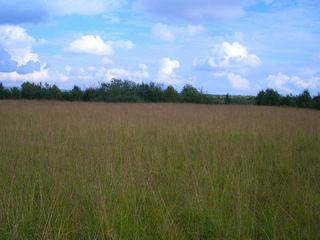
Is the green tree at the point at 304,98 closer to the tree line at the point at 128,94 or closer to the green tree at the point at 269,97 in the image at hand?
the tree line at the point at 128,94

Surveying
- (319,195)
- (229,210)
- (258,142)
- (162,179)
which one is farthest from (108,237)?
(258,142)

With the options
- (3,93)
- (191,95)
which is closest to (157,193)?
(191,95)

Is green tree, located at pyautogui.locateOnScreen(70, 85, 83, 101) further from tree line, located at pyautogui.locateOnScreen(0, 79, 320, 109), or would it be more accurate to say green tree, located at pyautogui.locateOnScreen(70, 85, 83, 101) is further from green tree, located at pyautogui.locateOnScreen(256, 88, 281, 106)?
green tree, located at pyautogui.locateOnScreen(256, 88, 281, 106)

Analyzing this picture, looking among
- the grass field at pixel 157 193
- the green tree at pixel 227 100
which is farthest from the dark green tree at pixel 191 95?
the grass field at pixel 157 193

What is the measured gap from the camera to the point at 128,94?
2925cm

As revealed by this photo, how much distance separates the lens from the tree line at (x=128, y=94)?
27156 millimetres

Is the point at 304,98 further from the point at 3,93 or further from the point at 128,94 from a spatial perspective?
the point at 3,93

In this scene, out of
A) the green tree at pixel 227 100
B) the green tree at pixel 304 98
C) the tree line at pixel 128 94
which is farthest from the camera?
the green tree at pixel 227 100

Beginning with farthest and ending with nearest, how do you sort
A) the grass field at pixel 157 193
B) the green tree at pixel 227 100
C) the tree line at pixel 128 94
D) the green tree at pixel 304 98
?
1. the green tree at pixel 227 100
2. the tree line at pixel 128 94
3. the green tree at pixel 304 98
4. the grass field at pixel 157 193

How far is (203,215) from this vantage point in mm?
2656

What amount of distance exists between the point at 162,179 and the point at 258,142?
2888mm

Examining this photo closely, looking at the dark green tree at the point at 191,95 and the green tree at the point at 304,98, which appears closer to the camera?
the green tree at the point at 304,98

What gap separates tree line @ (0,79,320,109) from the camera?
2716cm

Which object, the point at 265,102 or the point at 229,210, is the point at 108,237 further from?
the point at 265,102
